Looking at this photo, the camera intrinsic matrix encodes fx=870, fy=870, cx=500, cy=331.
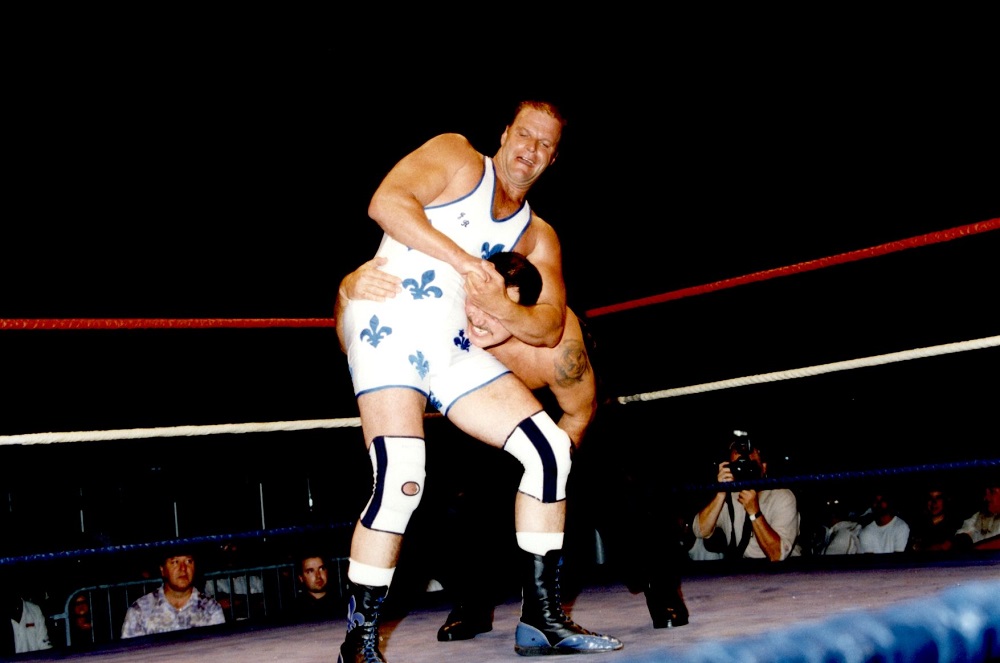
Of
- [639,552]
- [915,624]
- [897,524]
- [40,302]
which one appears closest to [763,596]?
[639,552]

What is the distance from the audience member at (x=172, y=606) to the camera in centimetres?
314

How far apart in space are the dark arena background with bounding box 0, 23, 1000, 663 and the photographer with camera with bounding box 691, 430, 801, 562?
0.53 m

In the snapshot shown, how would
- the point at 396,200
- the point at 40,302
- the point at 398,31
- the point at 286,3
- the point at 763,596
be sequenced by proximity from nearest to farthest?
1. the point at 396,200
2. the point at 763,596
3. the point at 286,3
4. the point at 398,31
5. the point at 40,302

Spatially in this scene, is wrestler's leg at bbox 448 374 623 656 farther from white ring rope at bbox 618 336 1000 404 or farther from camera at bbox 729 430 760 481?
camera at bbox 729 430 760 481

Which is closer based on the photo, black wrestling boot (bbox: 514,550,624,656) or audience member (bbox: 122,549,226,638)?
black wrestling boot (bbox: 514,550,624,656)

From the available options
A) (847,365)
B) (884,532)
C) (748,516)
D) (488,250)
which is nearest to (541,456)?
(488,250)

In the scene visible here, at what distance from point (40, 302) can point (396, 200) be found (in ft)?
16.9

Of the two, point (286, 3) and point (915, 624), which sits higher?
point (286, 3)

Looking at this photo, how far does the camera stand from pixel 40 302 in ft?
18.8

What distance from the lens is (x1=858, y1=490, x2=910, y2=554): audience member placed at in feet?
11.7

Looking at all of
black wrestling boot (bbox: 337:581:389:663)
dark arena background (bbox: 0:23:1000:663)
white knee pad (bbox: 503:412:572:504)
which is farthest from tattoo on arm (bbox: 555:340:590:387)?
dark arena background (bbox: 0:23:1000:663)

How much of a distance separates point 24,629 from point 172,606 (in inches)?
46.2

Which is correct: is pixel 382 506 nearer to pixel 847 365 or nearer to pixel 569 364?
pixel 569 364

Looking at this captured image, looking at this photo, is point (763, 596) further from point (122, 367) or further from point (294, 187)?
point (122, 367)
